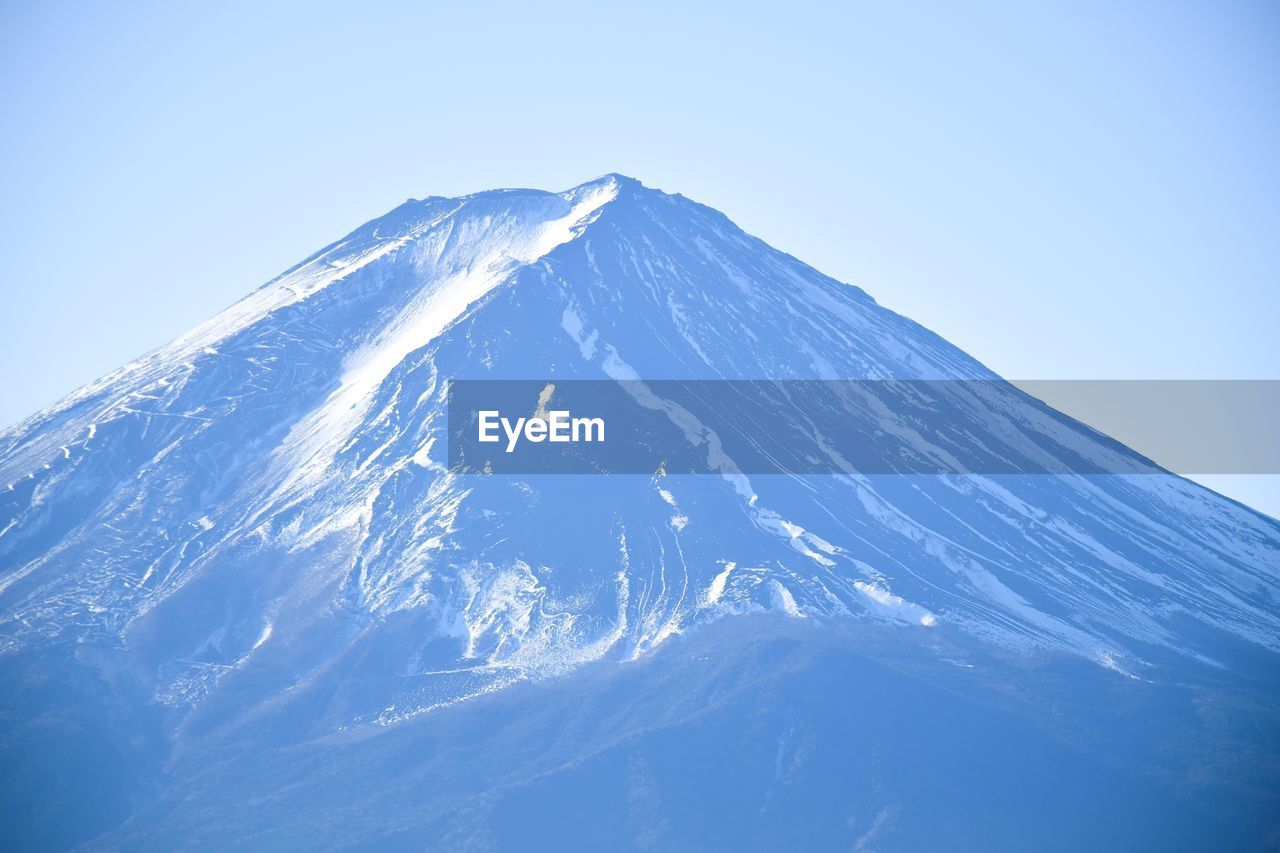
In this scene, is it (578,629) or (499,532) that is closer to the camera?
(578,629)

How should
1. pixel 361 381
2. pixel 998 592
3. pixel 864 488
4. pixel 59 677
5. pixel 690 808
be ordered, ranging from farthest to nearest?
pixel 361 381 < pixel 864 488 < pixel 998 592 < pixel 59 677 < pixel 690 808

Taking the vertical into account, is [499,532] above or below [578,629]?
above

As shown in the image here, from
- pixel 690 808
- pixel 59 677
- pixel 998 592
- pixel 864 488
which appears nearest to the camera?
pixel 690 808

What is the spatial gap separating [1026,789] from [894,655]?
15630 millimetres

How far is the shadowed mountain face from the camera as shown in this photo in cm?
13688

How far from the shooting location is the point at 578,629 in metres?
153

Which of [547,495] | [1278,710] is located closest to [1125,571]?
[1278,710]

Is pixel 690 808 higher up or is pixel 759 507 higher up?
pixel 759 507

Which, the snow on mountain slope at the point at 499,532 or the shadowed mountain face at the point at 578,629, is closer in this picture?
the shadowed mountain face at the point at 578,629

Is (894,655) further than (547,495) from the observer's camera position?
No

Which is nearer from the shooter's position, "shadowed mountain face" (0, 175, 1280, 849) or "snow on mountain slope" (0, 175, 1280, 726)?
"shadowed mountain face" (0, 175, 1280, 849)

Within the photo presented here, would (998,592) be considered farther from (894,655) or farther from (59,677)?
(59,677)

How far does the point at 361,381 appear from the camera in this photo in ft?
625

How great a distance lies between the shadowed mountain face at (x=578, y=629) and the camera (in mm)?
136875
